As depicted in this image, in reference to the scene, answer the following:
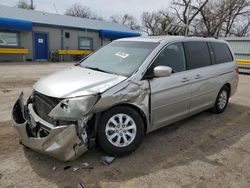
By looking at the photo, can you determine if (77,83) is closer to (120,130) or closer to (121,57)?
(120,130)

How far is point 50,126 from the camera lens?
330 centimetres

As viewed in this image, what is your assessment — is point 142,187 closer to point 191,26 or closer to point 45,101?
point 45,101

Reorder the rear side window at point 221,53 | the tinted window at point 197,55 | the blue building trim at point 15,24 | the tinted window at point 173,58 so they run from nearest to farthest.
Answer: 1. the tinted window at point 173,58
2. the tinted window at point 197,55
3. the rear side window at point 221,53
4. the blue building trim at point 15,24

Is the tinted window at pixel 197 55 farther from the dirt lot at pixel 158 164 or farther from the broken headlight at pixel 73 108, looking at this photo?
the broken headlight at pixel 73 108

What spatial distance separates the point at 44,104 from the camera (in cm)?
353

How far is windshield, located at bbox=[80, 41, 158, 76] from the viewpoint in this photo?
4.01 meters

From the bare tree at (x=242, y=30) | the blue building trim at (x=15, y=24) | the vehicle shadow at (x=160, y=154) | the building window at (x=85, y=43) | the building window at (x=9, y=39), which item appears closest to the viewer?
the vehicle shadow at (x=160, y=154)

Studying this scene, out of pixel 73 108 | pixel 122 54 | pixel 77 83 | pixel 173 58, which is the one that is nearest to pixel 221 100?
pixel 173 58

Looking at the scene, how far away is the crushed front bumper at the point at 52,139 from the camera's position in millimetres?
3111

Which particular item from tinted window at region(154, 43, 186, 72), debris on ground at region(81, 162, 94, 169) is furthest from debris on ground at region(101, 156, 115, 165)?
tinted window at region(154, 43, 186, 72)

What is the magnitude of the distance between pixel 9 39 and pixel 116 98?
720 inches

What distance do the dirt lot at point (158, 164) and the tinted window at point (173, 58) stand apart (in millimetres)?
1284

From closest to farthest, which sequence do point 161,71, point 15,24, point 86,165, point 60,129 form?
point 60,129, point 86,165, point 161,71, point 15,24

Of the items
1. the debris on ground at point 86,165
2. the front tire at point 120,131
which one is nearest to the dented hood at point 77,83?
the front tire at point 120,131
